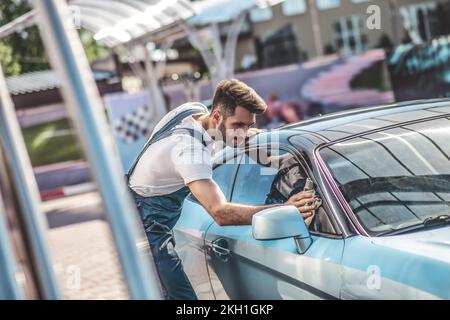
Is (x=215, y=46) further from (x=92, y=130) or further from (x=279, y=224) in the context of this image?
(x=92, y=130)

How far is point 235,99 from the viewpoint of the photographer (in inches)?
85.7

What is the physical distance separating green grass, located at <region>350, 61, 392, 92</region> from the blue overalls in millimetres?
2972

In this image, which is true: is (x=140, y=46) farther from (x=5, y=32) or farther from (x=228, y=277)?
(x=228, y=277)

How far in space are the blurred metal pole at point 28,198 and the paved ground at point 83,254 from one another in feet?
0.11

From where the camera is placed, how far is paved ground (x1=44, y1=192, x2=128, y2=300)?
1.19 metres

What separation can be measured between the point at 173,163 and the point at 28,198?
1.08 meters

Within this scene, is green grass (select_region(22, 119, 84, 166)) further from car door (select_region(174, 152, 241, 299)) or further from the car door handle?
the car door handle

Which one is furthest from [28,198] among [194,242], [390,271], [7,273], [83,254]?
[83,254]

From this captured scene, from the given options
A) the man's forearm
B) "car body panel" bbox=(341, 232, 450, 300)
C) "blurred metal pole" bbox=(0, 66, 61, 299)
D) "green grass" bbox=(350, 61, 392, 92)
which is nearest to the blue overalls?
the man's forearm

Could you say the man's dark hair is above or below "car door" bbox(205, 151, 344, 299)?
above

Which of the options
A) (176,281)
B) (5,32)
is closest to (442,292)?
(176,281)

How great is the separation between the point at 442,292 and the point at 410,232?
36cm

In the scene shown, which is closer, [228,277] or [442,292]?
[442,292]

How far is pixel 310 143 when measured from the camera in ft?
7.29
